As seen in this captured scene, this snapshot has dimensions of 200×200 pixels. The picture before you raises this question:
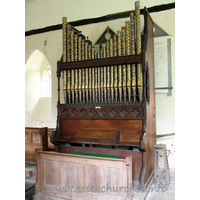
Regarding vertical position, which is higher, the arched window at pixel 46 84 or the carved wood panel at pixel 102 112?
the arched window at pixel 46 84

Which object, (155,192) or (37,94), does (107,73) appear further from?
(37,94)

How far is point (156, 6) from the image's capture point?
419 centimetres

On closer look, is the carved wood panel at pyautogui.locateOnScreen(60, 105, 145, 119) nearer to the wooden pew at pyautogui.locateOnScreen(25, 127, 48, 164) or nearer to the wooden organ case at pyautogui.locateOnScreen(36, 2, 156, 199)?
the wooden organ case at pyautogui.locateOnScreen(36, 2, 156, 199)

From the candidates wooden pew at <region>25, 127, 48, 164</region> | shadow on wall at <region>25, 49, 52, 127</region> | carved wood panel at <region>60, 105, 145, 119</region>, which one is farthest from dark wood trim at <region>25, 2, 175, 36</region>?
wooden pew at <region>25, 127, 48, 164</region>

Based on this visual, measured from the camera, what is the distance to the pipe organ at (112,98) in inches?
122

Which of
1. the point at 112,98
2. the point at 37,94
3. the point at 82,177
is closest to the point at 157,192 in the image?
the point at 82,177

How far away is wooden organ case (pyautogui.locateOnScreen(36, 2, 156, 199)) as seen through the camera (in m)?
3.09

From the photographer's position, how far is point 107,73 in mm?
3381

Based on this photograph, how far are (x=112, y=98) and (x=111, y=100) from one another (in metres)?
0.06

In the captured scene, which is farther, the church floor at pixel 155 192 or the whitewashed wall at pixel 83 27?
the whitewashed wall at pixel 83 27

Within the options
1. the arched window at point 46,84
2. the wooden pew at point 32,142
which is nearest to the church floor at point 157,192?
the wooden pew at point 32,142

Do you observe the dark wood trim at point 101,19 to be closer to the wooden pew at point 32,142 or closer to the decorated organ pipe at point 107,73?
the decorated organ pipe at point 107,73

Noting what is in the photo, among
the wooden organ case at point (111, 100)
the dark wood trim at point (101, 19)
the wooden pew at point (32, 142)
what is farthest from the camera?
the wooden pew at point (32, 142)

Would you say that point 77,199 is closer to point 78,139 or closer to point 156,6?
point 78,139
